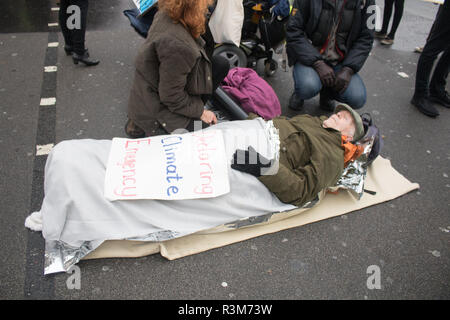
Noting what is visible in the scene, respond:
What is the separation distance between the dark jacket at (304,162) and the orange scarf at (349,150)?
32mm

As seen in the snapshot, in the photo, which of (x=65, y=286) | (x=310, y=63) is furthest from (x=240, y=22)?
(x=65, y=286)

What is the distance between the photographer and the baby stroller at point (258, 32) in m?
3.25

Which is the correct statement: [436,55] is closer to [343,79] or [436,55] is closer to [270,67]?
[343,79]

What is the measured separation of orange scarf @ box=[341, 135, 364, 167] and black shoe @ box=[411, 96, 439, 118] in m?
1.92

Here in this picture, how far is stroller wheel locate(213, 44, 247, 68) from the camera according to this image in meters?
3.27

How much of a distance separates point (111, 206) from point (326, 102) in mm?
2575

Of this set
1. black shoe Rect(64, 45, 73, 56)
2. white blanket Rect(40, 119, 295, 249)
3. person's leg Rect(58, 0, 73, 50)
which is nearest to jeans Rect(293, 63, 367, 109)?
white blanket Rect(40, 119, 295, 249)

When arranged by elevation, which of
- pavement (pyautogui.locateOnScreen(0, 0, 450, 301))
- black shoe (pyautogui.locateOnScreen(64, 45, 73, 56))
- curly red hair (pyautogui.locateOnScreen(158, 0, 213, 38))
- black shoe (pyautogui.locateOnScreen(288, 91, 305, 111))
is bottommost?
pavement (pyautogui.locateOnScreen(0, 0, 450, 301))

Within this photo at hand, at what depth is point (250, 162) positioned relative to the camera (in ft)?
6.36

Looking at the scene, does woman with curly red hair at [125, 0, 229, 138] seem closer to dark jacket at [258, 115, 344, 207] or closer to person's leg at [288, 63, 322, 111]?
dark jacket at [258, 115, 344, 207]

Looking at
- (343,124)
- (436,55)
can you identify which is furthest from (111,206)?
(436,55)

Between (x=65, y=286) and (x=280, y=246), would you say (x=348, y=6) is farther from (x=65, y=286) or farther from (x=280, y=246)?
(x=65, y=286)

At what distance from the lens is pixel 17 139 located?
2.71m

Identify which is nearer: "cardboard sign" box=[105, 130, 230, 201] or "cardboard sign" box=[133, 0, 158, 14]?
"cardboard sign" box=[105, 130, 230, 201]
